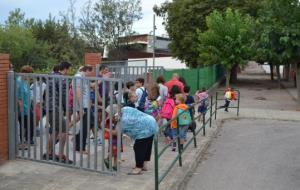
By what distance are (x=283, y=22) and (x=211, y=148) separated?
13411 mm

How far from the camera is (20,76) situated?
9.65 m

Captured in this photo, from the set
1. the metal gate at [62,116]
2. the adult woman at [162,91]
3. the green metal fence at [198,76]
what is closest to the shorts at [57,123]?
the metal gate at [62,116]

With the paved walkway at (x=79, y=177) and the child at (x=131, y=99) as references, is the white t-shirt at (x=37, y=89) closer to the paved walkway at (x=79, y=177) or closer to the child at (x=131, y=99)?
the paved walkway at (x=79, y=177)

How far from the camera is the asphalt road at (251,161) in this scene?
9062 mm

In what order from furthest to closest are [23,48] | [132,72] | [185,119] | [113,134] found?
[23,48]
[132,72]
[185,119]
[113,134]

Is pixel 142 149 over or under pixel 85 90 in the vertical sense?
under

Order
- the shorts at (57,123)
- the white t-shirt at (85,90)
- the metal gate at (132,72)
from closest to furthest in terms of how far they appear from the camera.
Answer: the white t-shirt at (85,90) → the shorts at (57,123) → the metal gate at (132,72)

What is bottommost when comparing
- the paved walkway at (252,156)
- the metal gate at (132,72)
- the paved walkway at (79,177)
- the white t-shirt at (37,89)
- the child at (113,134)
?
the paved walkway at (252,156)

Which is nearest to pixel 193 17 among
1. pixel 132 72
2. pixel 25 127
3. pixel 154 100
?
pixel 132 72

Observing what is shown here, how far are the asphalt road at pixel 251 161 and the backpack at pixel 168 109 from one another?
48.2 inches

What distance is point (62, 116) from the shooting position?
9234 mm

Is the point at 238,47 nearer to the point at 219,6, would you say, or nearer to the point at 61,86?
the point at 219,6

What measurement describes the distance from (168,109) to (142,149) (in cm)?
326

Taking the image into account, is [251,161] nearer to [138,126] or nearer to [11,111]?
[138,126]
